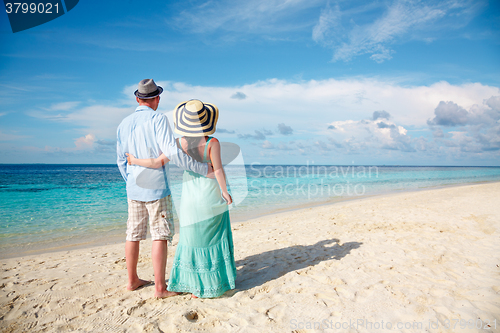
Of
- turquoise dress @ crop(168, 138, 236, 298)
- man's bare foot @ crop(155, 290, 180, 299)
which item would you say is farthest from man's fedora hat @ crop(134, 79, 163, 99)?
man's bare foot @ crop(155, 290, 180, 299)

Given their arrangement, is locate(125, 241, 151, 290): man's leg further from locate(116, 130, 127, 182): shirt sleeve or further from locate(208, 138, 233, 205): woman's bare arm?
locate(208, 138, 233, 205): woman's bare arm

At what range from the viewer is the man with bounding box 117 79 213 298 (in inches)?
96.8

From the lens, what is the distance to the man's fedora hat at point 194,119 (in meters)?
2.46

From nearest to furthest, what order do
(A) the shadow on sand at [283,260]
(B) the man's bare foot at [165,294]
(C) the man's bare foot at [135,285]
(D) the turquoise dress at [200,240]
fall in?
1. (D) the turquoise dress at [200,240]
2. (B) the man's bare foot at [165,294]
3. (C) the man's bare foot at [135,285]
4. (A) the shadow on sand at [283,260]

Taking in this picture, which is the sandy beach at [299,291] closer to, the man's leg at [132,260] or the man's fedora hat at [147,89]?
the man's leg at [132,260]

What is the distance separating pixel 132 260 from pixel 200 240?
0.87 m

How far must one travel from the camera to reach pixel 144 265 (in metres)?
4.02

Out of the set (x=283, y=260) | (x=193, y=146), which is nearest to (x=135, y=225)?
(x=193, y=146)

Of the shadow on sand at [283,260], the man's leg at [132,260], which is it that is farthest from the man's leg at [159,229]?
the shadow on sand at [283,260]

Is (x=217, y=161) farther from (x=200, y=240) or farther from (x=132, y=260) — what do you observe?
(x=132, y=260)

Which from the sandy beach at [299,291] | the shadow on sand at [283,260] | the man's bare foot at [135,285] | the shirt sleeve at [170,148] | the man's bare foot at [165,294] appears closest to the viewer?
the sandy beach at [299,291]

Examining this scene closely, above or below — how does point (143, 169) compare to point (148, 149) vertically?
below

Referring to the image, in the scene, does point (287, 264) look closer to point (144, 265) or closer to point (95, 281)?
point (144, 265)

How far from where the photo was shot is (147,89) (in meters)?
2.62
